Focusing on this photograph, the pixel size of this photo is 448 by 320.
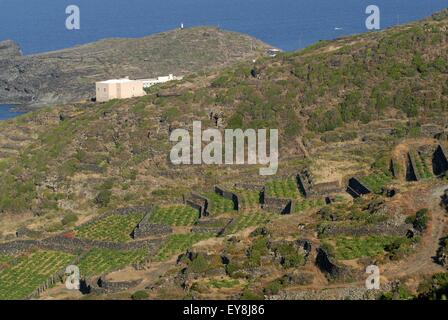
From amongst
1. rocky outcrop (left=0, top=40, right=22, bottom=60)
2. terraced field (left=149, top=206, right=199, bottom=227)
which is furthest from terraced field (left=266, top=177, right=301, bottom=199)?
rocky outcrop (left=0, top=40, right=22, bottom=60)

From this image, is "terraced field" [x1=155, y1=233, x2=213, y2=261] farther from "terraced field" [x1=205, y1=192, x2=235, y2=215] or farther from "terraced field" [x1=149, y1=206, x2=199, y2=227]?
"terraced field" [x1=205, y1=192, x2=235, y2=215]

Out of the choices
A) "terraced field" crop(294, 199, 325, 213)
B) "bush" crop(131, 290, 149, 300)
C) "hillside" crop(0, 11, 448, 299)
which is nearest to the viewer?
"bush" crop(131, 290, 149, 300)

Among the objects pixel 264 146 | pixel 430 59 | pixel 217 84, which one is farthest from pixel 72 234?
pixel 430 59

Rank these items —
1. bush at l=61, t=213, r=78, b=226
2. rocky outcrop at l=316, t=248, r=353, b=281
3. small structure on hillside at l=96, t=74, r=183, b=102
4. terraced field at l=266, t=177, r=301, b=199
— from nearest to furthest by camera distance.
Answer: rocky outcrop at l=316, t=248, r=353, b=281
terraced field at l=266, t=177, r=301, b=199
bush at l=61, t=213, r=78, b=226
small structure on hillside at l=96, t=74, r=183, b=102

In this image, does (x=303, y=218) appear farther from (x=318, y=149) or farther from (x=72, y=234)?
(x=318, y=149)

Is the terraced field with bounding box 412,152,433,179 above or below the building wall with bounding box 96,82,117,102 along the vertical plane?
below

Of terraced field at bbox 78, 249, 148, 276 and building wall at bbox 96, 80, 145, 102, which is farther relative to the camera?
building wall at bbox 96, 80, 145, 102

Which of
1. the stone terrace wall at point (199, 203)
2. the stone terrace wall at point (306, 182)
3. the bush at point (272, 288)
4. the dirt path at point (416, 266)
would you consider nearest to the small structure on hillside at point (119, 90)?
the stone terrace wall at point (199, 203)

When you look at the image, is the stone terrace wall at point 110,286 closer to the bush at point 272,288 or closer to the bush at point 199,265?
the bush at point 199,265
